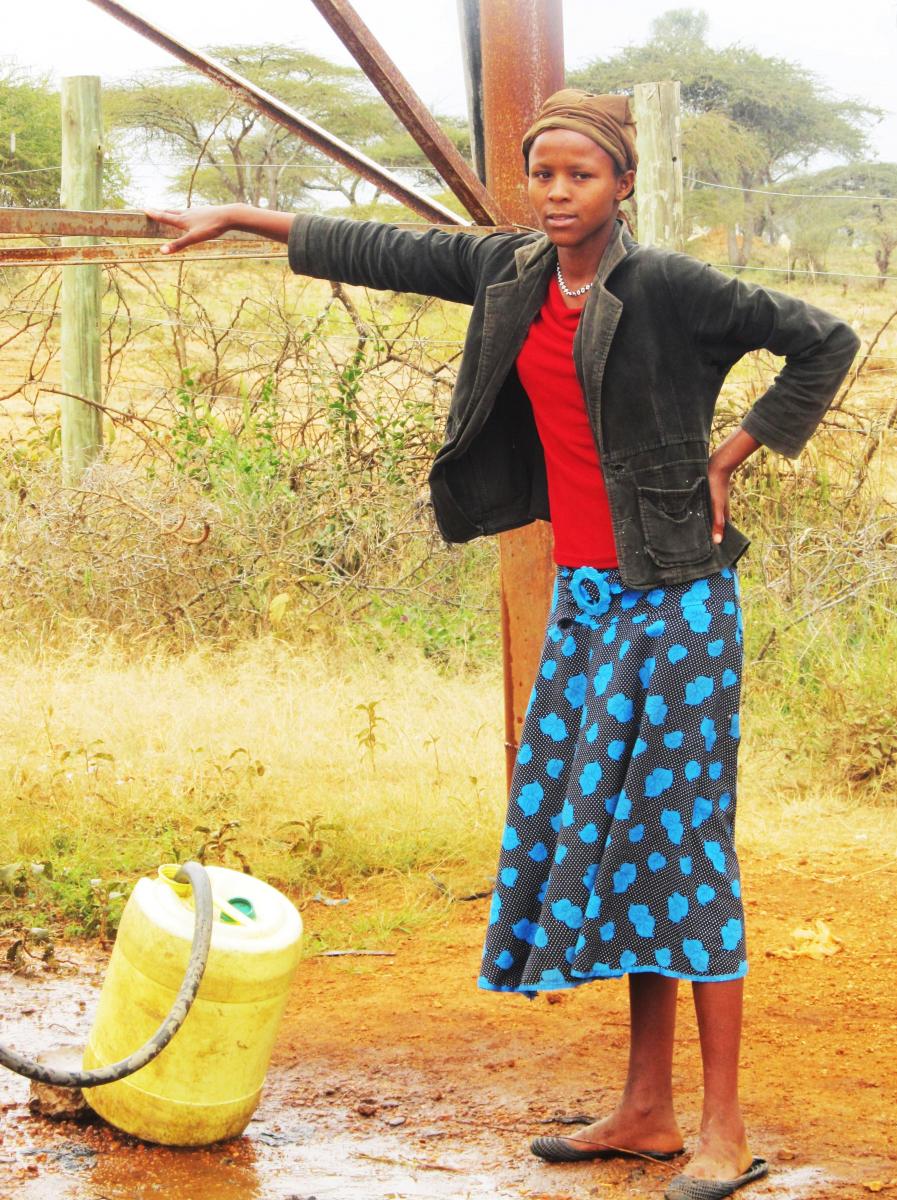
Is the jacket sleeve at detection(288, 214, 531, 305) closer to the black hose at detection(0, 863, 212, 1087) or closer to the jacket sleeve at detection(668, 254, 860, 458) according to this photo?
the jacket sleeve at detection(668, 254, 860, 458)

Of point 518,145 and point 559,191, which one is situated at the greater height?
point 518,145

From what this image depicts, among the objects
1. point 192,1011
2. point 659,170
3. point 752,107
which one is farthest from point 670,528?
point 752,107

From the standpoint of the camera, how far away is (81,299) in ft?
24.8

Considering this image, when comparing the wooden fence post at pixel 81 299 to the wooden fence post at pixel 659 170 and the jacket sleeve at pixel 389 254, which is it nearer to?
the wooden fence post at pixel 659 170

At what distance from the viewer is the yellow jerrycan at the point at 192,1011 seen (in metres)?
2.78

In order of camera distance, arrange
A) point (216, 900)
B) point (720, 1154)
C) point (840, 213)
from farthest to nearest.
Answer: point (840, 213) → point (216, 900) → point (720, 1154)

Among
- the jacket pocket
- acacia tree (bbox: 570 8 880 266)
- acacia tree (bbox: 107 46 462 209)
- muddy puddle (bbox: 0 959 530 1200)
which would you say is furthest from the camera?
acacia tree (bbox: 570 8 880 266)

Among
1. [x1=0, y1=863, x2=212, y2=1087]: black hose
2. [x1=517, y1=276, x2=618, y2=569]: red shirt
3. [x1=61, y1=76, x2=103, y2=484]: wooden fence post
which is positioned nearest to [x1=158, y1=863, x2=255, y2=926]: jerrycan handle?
[x1=0, y1=863, x2=212, y2=1087]: black hose

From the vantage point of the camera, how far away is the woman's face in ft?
8.48

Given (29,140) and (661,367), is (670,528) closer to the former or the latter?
(661,367)

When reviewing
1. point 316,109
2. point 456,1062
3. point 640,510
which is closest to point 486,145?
point 640,510

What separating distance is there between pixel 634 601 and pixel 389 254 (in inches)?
32.1

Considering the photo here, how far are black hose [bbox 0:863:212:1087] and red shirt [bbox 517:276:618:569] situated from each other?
0.92 m

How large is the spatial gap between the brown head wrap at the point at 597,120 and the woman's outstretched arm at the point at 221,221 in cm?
55
